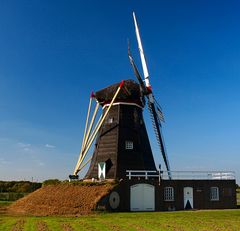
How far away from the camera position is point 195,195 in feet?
94.5

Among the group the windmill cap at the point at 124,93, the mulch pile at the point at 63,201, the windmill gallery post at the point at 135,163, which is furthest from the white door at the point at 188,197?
the windmill cap at the point at 124,93

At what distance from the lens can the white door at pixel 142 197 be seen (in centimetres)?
2712

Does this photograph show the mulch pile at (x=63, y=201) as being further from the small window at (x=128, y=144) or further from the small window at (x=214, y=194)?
the small window at (x=214, y=194)

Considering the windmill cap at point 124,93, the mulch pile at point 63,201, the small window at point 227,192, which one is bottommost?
the mulch pile at point 63,201

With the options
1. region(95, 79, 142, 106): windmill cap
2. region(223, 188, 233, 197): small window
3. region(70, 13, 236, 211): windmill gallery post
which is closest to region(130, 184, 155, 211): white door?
region(70, 13, 236, 211): windmill gallery post

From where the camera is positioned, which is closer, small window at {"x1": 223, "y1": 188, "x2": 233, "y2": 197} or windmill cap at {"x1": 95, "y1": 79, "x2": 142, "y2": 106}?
small window at {"x1": 223, "y1": 188, "x2": 233, "y2": 197}

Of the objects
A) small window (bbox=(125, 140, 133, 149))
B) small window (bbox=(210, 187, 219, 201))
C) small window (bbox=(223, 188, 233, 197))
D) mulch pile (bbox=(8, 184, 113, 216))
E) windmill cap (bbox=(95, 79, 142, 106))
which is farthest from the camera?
windmill cap (bbox=(95, 79, 142, 106))

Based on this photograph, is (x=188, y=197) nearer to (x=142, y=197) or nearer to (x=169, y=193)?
(x=169, y=193)

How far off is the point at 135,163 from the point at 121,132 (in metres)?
3.00

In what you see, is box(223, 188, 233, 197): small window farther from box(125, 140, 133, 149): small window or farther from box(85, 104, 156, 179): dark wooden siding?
box(125, 140, 133, 149): small window

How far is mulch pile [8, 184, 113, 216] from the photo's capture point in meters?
24.1

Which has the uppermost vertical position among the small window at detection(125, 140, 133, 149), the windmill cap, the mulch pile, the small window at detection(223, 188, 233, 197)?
the windmill cap

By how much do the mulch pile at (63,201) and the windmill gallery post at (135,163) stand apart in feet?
3.93

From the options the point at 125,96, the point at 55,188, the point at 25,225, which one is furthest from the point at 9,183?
the point at 25,225
